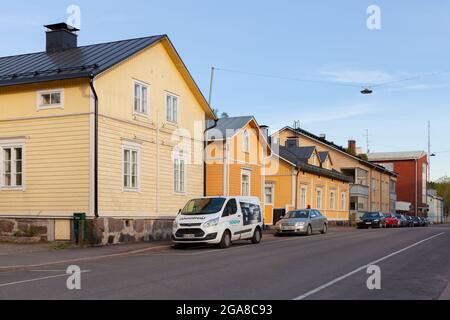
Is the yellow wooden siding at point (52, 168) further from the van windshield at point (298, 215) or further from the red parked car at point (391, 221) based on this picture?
the red parked car at point (391, 221)

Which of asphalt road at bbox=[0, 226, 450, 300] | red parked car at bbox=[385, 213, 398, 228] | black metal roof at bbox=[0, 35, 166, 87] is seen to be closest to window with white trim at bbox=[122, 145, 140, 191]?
black metal roof at bbox=[0, 35, 166, 87]

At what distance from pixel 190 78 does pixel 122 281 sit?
17.4 meters

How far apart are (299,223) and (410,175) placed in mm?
68824

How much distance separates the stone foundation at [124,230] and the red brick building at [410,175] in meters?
73.9

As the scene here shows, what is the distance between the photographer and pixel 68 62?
24.0m

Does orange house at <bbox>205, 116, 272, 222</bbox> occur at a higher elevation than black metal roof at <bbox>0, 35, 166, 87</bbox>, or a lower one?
lower

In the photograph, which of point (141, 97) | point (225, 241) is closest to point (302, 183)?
point (141, 97)

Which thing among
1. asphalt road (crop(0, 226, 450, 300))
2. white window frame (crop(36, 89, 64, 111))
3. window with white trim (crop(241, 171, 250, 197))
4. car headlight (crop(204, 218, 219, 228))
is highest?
white window frame (crop(36, 89, 64, 111))

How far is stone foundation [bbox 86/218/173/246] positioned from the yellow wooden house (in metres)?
0.04

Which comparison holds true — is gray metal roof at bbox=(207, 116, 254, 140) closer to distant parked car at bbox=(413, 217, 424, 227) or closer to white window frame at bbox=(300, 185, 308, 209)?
white window frame at bbox=(300, 185, 308, 209)

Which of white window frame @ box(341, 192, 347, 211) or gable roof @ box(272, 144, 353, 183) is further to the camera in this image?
white window frame @ box(341, 192, 347, 211)

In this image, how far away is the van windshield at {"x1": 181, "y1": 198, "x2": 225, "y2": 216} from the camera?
21.1 metres
